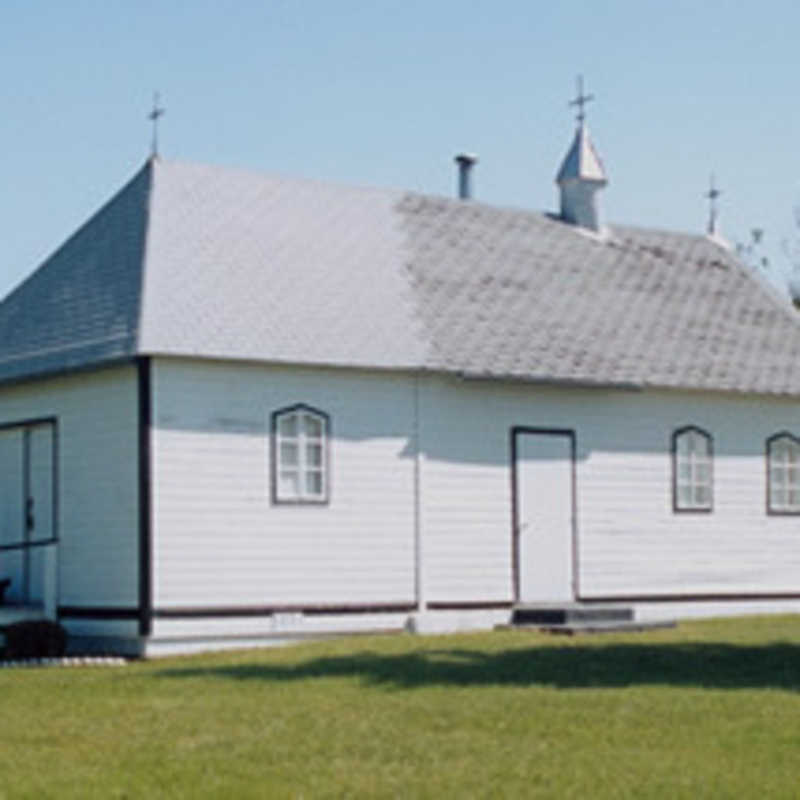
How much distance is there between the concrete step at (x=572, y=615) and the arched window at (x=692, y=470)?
319cm

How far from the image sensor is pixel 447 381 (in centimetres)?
2652

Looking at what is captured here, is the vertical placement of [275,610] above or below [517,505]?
below

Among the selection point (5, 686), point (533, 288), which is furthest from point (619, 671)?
point (533, 288)

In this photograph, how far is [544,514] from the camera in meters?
27.2

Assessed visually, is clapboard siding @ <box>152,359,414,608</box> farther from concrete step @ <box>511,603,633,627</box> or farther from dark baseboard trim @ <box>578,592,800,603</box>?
dark baseboard trim @ <box>578,592,800,603</box>

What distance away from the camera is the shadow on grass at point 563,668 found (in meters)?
18.3

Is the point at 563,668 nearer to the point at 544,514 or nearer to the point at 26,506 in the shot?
the point at 544,514

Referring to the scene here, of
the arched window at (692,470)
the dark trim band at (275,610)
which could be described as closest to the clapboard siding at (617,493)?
the arched window at (692,470)

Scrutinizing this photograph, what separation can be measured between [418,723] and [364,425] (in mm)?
10378

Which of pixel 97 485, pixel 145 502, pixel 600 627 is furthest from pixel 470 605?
pixel 97 485

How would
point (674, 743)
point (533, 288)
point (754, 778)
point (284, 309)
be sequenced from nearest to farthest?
point (754, 778) < point (674, 743) < point (284, 309) < point (533, 288)

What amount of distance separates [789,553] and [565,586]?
4.88m

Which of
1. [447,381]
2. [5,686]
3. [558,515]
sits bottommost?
[5,686]

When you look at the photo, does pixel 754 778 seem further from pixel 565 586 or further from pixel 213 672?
pixel 565 586
